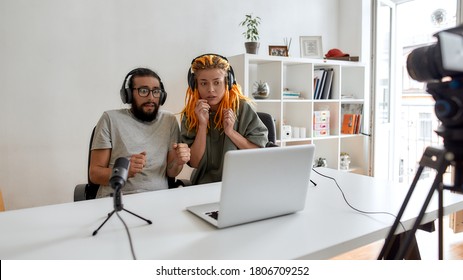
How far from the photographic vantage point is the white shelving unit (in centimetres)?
294

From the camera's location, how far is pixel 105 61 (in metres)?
2.49

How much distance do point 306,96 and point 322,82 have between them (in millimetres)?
242

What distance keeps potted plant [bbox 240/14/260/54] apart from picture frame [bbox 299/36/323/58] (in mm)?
469

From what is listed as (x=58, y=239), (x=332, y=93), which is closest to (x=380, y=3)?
(x=332, y=93)

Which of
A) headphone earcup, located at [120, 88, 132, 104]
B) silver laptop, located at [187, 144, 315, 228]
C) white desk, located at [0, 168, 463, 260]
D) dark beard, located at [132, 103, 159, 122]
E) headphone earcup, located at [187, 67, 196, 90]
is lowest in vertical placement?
white desk, located at [0, 168, 463, 260]

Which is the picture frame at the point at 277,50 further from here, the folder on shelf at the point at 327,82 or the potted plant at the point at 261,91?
the folder on shelf at the point at 327,82

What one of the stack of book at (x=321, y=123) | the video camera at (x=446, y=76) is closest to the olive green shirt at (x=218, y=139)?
the video camera at (x=446, y=76)

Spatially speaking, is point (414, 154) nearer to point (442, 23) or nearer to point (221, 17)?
Answer: point (442, 23)

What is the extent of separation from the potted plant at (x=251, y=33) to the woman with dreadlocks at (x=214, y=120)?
0.98m

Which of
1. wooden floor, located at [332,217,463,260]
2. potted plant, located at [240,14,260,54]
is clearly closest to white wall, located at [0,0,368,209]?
potted plant, located at [240,14,260,54]

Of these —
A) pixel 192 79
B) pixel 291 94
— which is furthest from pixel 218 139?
pixel 291 94

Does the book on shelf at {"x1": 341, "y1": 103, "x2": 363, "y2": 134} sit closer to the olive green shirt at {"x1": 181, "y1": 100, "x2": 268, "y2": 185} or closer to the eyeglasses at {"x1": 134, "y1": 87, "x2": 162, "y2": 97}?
the olive green shirt at {"x1": 181, "y1": 100, "x2": 268, "y2": 185}

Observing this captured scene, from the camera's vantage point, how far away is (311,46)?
3.30 m

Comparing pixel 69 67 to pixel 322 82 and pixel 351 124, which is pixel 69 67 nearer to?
pixel 322 82
